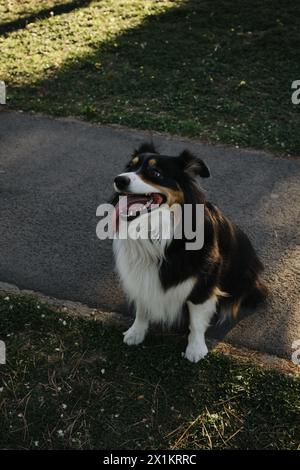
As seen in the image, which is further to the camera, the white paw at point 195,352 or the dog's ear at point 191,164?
the white paw at point 195,352

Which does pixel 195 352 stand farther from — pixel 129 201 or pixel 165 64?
pixel 165 64

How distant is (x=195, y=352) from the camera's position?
3.68 metres

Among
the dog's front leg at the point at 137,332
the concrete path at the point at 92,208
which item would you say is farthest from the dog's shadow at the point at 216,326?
the dog's front leg at the point at 137,332

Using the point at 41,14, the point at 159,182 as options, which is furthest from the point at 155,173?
the point at 41,14

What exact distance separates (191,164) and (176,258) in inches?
26.0

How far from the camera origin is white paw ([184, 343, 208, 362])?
3672 millimetres

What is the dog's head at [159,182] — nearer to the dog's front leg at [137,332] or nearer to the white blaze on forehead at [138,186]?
the white blaze on forehead at [138,186]

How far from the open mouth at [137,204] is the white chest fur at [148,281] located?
232mm

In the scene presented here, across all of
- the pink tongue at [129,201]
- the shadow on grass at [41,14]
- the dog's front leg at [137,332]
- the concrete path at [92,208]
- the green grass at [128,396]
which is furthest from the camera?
the shadow on grass at [41,14]

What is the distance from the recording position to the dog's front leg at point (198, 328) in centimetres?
363

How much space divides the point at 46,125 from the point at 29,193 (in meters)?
1.77

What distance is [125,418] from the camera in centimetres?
331

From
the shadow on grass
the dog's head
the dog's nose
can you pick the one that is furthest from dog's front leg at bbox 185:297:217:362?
the shadow on grass
